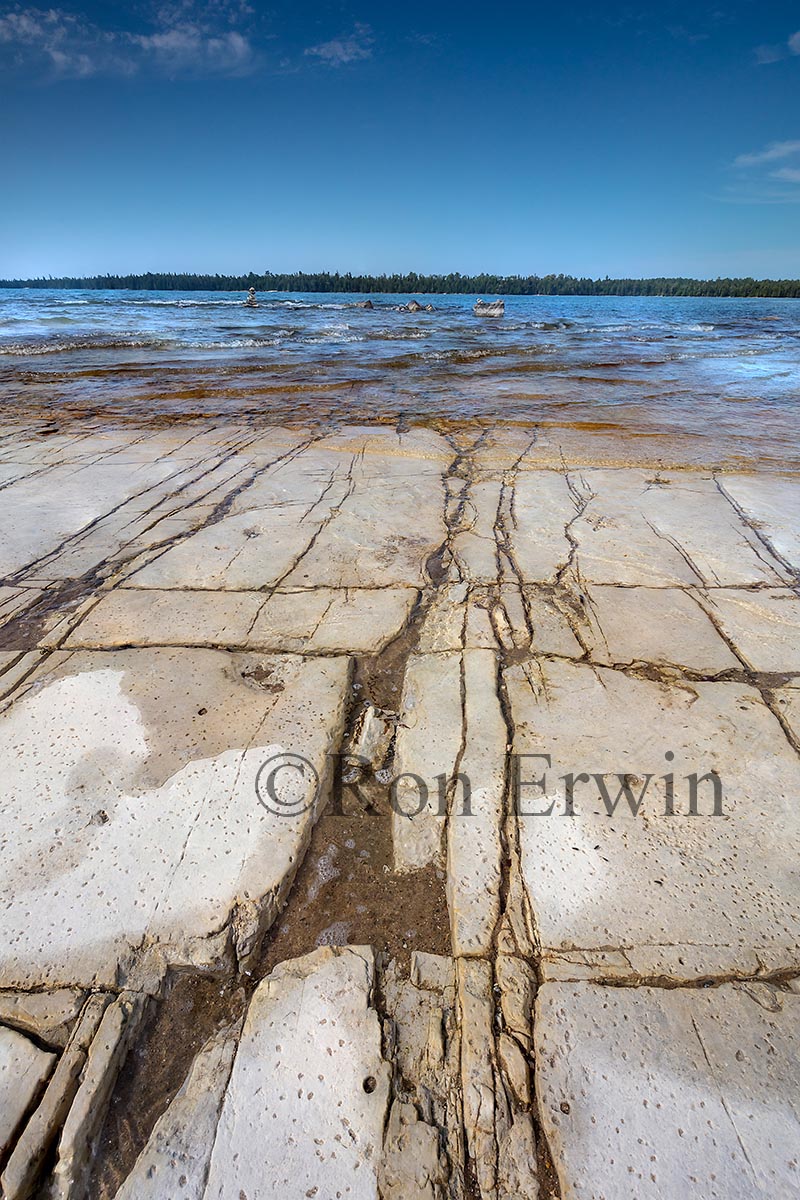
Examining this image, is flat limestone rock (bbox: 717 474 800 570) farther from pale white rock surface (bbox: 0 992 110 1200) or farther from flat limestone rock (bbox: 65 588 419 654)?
pale white rock surface (bbox: 0 992 110 1200)

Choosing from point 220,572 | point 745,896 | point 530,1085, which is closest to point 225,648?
point 220,572

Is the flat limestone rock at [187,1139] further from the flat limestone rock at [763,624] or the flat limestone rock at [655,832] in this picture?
the flat limestone rock at [763,624]

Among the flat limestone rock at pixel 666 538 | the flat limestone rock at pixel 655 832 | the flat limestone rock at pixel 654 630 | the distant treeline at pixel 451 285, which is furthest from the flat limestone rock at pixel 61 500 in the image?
the distant treeline at pixel 451 285

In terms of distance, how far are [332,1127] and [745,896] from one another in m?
1.37

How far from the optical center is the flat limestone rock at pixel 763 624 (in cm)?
279

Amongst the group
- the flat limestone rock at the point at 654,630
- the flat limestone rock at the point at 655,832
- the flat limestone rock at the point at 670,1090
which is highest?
the flat limestone rock at the point at 654,630

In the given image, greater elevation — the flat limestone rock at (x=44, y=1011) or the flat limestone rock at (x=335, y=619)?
the flat limestone rock at (x=335, y=619)

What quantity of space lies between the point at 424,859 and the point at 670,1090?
860 millimetres

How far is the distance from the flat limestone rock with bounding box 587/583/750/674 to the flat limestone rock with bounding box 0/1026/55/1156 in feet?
8.19

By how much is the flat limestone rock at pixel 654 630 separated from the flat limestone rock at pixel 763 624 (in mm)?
104

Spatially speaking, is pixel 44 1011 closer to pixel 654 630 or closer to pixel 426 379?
pixel 654 630

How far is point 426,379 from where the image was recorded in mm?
11961

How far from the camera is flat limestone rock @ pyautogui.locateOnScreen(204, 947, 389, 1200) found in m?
1.22

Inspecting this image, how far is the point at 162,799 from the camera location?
81.2 inches
